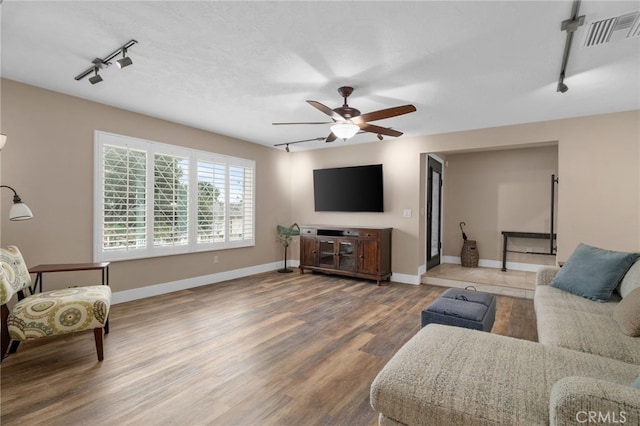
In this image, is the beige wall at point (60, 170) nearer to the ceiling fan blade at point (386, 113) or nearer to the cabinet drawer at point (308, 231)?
the cabinet drawer at point (308, 231)

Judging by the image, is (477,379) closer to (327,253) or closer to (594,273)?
(594,273)

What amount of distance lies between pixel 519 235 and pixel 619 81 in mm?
3327

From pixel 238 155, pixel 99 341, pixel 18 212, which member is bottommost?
pixel 99 341

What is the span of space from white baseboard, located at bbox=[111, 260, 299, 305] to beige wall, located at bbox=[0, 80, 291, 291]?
77 mm

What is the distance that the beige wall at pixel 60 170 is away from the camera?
3178 millimetres

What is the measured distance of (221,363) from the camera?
97.3 inches

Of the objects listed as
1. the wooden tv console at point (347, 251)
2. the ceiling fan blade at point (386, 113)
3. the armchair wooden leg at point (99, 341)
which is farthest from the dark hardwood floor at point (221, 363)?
the ceiling fan blade at point (386, 113)

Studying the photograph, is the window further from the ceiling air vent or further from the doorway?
the ceiling air vent

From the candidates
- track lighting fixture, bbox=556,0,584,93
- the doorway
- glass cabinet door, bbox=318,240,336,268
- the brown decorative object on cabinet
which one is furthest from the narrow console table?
track lighting fixture, bbox=556,0,584,93

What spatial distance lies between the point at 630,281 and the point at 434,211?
153 inches

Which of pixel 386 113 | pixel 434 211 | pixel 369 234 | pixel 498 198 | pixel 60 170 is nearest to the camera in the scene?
pixel 386 113

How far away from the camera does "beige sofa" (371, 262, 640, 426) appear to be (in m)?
0.99

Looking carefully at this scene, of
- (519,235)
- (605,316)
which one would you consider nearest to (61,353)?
(605,316)

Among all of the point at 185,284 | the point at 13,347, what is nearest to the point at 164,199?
the point at 185,284
